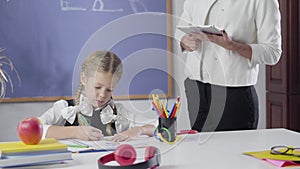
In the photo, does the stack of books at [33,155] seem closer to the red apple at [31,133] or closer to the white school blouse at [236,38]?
the red apple at [31,133]

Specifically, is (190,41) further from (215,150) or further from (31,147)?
(31,147)

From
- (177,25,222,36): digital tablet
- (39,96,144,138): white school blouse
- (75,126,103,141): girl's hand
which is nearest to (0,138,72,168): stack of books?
(75,126,103,141): girl's hand

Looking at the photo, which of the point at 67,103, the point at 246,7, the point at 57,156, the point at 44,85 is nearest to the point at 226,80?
the point at 246,7

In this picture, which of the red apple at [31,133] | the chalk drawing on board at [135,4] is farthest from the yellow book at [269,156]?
the chalk drawing on board at [135,4]

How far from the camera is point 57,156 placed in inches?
48.8

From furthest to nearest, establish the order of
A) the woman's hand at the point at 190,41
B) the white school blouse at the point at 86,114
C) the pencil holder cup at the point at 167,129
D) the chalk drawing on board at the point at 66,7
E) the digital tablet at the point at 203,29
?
the chalk drawing on board at the point at 66,7 → the woman's hand at the point at 190,41 → the digital tablet at the point at 203,29 → the white school blouse at the point at 86,114 → the pencil holder cup at the point at 167,129

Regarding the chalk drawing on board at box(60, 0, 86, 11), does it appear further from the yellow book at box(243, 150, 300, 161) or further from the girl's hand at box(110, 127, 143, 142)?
the yellow book at box(243, 150, 300, 161)

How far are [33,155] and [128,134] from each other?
1.49ft

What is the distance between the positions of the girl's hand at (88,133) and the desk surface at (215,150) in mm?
177

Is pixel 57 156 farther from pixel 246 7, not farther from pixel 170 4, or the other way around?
pixel 170 4

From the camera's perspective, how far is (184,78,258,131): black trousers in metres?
2.07

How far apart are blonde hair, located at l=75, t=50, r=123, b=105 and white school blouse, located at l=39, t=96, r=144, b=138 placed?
0.12 metres

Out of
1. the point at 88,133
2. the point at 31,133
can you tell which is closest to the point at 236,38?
the point at 88,133

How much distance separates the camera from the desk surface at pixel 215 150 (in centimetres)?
122
